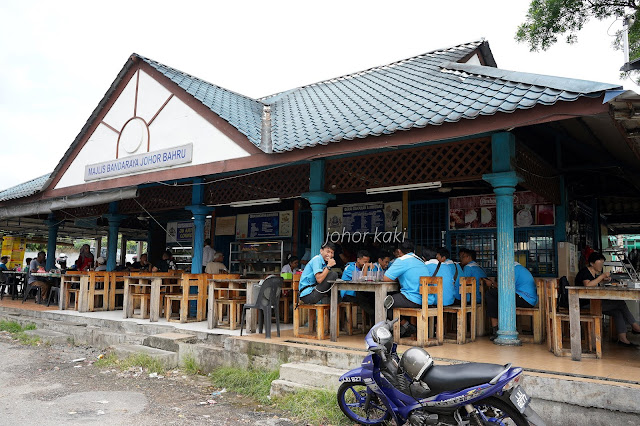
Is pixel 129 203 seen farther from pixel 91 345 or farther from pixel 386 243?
pixel 386 243

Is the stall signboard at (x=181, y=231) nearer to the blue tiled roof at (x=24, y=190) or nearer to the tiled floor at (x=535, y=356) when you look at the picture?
the blue tiled roof at (x=24, y=190)

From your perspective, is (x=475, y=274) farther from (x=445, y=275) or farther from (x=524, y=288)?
(x=445, y=275)

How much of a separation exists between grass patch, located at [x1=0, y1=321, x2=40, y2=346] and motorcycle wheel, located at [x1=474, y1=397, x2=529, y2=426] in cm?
895

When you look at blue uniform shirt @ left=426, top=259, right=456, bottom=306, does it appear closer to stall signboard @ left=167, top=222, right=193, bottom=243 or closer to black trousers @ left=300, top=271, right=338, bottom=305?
black trousers @ left=300, top=271, right=338, bottom=305

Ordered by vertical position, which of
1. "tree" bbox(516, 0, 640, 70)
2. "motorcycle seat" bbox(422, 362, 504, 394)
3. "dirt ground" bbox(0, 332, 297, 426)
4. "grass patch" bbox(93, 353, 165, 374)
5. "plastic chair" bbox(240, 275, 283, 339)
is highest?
"tree" bbox(516, 0, 640, 70)

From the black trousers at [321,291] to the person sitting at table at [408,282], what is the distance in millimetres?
784

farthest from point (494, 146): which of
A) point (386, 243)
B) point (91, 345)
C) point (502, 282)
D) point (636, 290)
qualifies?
point (91, 345)

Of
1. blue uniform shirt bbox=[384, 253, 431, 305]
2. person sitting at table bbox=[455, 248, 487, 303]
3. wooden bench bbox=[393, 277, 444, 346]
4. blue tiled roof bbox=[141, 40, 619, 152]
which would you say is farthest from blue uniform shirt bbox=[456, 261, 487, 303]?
blue tiled roof bbox=[141, 40, 619, 152]

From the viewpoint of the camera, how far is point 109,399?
18.4 ft

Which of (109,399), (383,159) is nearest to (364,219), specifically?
(383,159)

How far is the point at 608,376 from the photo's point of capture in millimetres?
4289

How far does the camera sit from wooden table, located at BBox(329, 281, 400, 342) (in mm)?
5988

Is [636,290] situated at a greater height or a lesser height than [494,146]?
lesser

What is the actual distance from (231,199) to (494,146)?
17.9 ft
